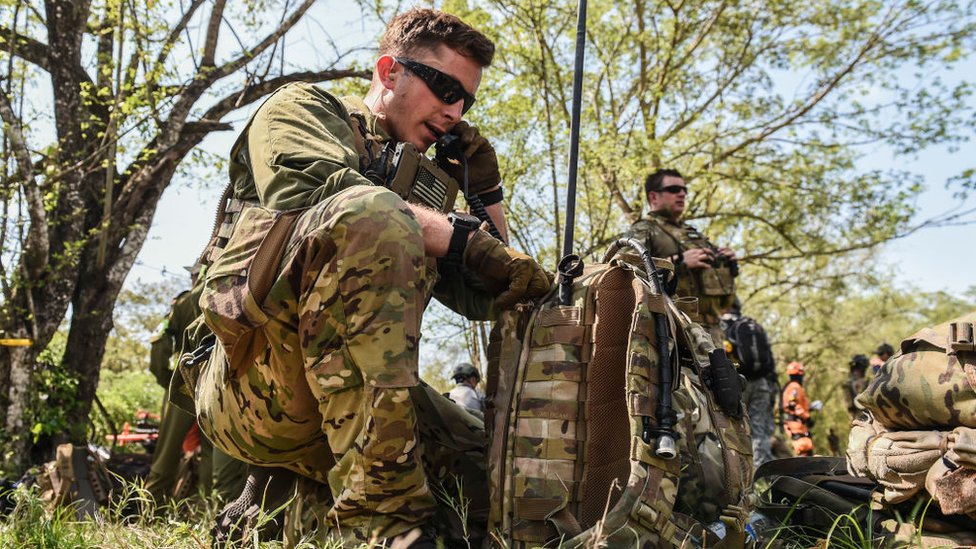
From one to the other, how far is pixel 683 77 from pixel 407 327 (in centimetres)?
980

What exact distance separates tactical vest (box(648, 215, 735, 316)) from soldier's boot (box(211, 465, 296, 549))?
4192 mm

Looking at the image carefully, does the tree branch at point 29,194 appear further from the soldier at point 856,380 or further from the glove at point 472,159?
the soldier at point 856,380

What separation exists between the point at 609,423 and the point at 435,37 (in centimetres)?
152

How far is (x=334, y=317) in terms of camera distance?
188 cm

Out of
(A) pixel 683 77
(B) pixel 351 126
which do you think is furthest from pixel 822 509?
(A) pixel 683 77

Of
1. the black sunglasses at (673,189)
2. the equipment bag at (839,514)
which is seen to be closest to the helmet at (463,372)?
the black sunglasses at (673,189)

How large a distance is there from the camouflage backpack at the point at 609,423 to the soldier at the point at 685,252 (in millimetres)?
3838

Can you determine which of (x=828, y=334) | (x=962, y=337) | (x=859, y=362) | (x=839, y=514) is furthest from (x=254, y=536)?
(x=828, y=334)

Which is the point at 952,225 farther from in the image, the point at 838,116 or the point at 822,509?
the point at 822,509

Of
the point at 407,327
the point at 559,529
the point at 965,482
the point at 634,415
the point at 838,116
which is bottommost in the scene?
the point at 559,529

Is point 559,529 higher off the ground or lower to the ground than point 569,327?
lower

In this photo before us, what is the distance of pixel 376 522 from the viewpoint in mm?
1835

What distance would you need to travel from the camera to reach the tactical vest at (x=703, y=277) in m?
6.05

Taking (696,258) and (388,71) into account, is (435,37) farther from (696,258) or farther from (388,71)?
(696,258)
